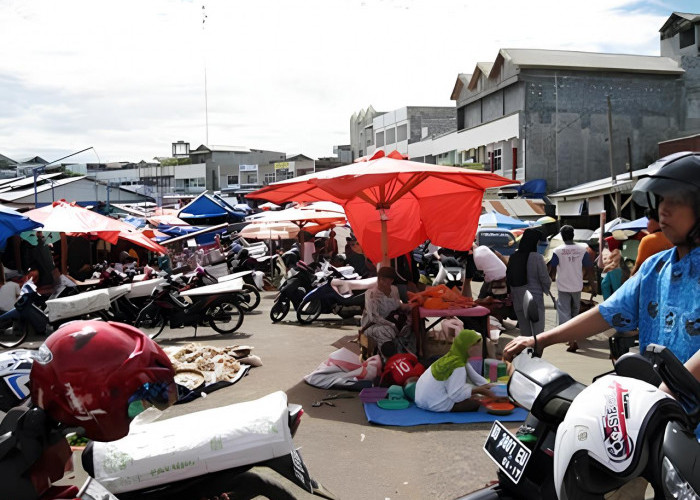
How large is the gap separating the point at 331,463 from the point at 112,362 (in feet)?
10.8

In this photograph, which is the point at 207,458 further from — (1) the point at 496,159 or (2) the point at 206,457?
Result: (1) the point at 496,159

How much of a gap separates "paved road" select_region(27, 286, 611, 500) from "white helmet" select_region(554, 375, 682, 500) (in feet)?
8.72

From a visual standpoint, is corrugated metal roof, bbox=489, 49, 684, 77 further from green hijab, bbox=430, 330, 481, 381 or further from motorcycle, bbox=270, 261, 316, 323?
green hijab, bbox=430, 330, 481, 381

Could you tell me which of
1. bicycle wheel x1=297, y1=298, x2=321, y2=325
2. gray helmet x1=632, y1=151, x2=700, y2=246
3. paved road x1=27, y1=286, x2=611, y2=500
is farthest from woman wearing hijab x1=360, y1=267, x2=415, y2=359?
gray helmet x1=632, y1=151, x2=700, y2=246

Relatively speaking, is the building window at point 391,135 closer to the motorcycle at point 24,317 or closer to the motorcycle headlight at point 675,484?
the motorcycle at point 24,317

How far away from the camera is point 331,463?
4.96m

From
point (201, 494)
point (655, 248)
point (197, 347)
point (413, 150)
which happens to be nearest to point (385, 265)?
point (197, 347)

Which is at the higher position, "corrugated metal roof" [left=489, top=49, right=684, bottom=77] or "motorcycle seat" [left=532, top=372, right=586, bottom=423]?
"corrugated metal roof" [left=489, top=49, right=684, bottom=77]

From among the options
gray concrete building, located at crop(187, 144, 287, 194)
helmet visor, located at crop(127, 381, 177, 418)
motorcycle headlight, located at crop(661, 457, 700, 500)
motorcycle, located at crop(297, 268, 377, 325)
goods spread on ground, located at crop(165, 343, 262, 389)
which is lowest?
goods spread on ground, located at crop(165, 343, 262, 389)

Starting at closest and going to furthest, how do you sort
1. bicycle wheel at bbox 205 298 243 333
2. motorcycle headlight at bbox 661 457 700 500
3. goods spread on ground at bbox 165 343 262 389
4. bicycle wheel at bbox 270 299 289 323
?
motorcycle headlight at bbox 661 457 700 500
goods spread on ground at bbox 165 343 262 389
bicycle wheel at bbox 205 298 243 333
bicycle wheel at bbox 270 299 289 323

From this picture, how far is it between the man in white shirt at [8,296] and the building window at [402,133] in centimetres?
4390

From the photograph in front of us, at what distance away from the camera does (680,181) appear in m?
2.27

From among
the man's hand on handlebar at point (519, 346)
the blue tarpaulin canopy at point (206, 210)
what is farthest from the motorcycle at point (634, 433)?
the blue tarpaulin canopy at point (206, 210)

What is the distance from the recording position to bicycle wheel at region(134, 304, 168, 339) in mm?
10844
